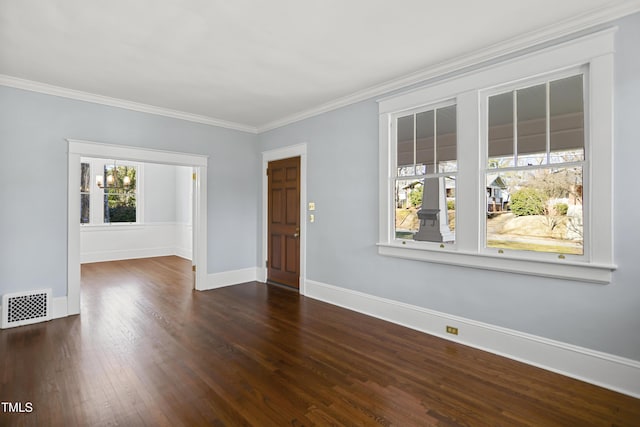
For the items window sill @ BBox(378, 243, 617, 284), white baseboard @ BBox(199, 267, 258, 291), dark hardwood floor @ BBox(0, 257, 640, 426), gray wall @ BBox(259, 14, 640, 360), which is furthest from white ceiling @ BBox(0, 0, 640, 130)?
white baseboard @ BBox(199, 267, 258, 291)

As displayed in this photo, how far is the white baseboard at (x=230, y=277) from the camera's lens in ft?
17.5

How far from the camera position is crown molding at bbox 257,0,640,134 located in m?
2.39

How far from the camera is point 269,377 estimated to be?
2570mm

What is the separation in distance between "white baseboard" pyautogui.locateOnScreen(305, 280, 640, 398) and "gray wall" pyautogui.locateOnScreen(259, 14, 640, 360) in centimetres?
6

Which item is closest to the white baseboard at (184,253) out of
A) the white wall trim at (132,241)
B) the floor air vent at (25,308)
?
the white wall trim at (132,241)

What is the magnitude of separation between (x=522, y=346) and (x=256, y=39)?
3531 mm

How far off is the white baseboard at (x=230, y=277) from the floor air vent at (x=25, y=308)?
1.95 metres

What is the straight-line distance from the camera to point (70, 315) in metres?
4.02

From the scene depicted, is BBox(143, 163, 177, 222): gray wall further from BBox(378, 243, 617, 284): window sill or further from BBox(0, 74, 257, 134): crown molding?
BBox(378, 243, 617, 284): window sill

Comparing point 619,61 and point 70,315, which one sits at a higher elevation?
point 619,61

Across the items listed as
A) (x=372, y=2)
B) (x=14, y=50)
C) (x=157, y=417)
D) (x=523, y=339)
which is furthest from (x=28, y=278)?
(x=523, y=339)

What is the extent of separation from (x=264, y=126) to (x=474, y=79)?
3563mm

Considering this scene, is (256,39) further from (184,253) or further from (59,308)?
(184,253)

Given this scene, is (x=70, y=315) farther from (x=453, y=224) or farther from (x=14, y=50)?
(x=453, y=224)
